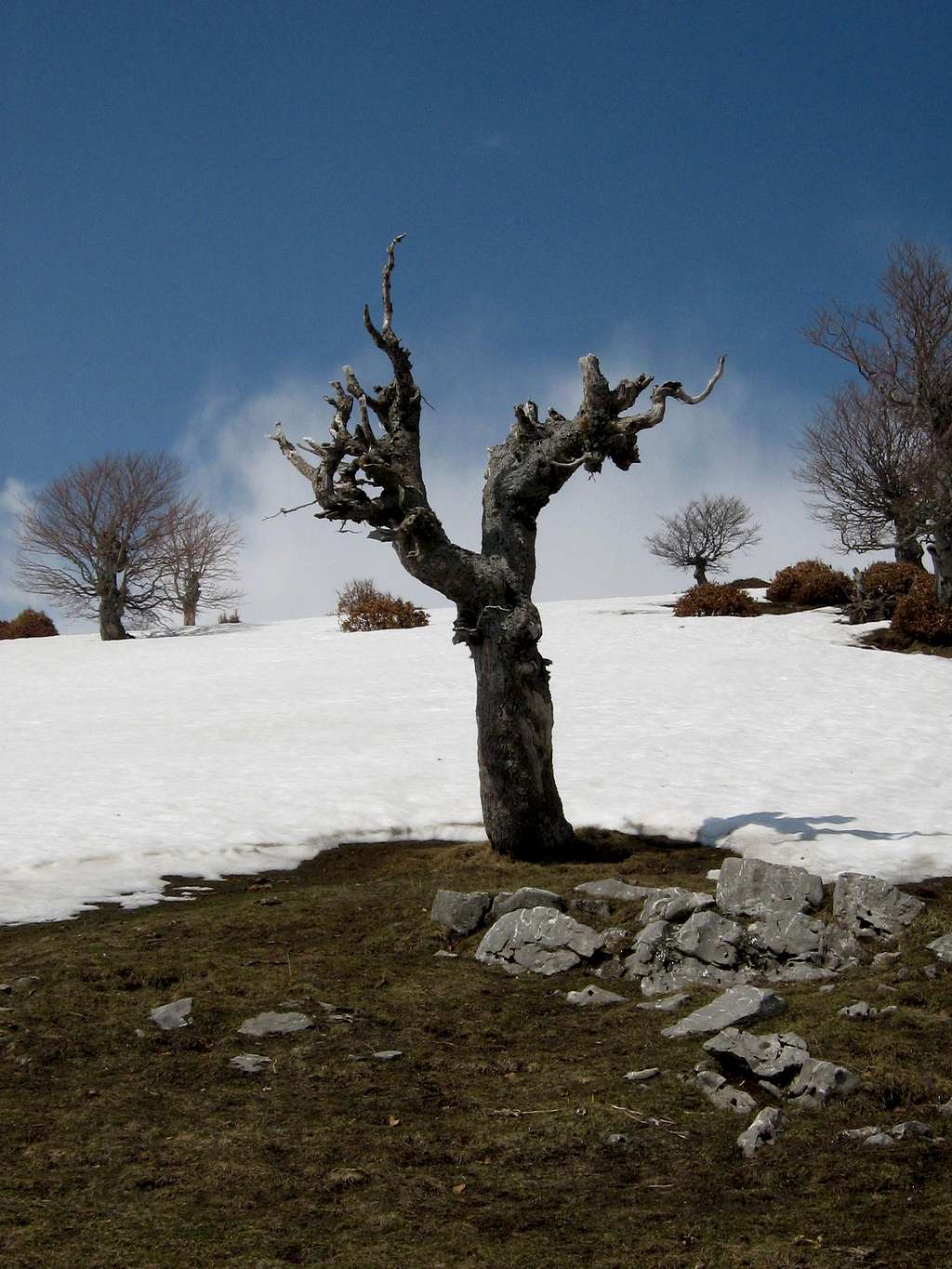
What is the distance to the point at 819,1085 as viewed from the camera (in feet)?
18.1

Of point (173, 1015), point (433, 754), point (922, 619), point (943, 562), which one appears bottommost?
point (173, 1015)

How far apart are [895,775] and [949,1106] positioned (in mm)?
10571

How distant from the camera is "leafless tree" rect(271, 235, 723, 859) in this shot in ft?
36.1

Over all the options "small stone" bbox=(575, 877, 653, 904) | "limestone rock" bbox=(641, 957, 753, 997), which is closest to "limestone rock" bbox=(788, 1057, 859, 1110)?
"limestone rock" bbox=(641, 957, 753, 997)

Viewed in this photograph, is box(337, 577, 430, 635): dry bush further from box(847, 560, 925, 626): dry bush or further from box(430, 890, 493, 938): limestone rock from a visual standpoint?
box(430, 890, 493, 938): limestone rock

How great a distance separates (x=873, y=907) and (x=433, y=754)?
9397mm

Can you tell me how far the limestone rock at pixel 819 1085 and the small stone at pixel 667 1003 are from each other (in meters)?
1.54

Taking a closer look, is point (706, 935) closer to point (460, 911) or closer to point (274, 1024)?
point (460, 911)

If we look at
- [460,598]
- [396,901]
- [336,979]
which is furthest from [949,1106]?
[460,598]

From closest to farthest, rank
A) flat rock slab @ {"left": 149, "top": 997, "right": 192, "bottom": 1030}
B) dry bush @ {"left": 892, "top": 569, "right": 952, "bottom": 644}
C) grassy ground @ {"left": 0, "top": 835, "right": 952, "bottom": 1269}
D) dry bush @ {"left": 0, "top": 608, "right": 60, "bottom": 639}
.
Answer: grassy ground @ {"left": 0, "top": 835, "right": 952, "bottom": 1269}, flat rock slab @ {"left": 149, "top": 997, "right": 192, "bottom": 1030}, dry bush @ {"left": 892, "top": 569, "right": 952, "bottom": 644}, dry bush @ {"left": 0, "top": 608, "right": 60, "bottom": 639}

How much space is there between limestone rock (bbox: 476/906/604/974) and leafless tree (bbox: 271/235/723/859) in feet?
10.00

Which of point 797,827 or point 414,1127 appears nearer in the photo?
point 414,1127

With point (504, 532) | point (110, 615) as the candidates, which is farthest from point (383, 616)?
point (504, 532)

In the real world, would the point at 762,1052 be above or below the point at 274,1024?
above
